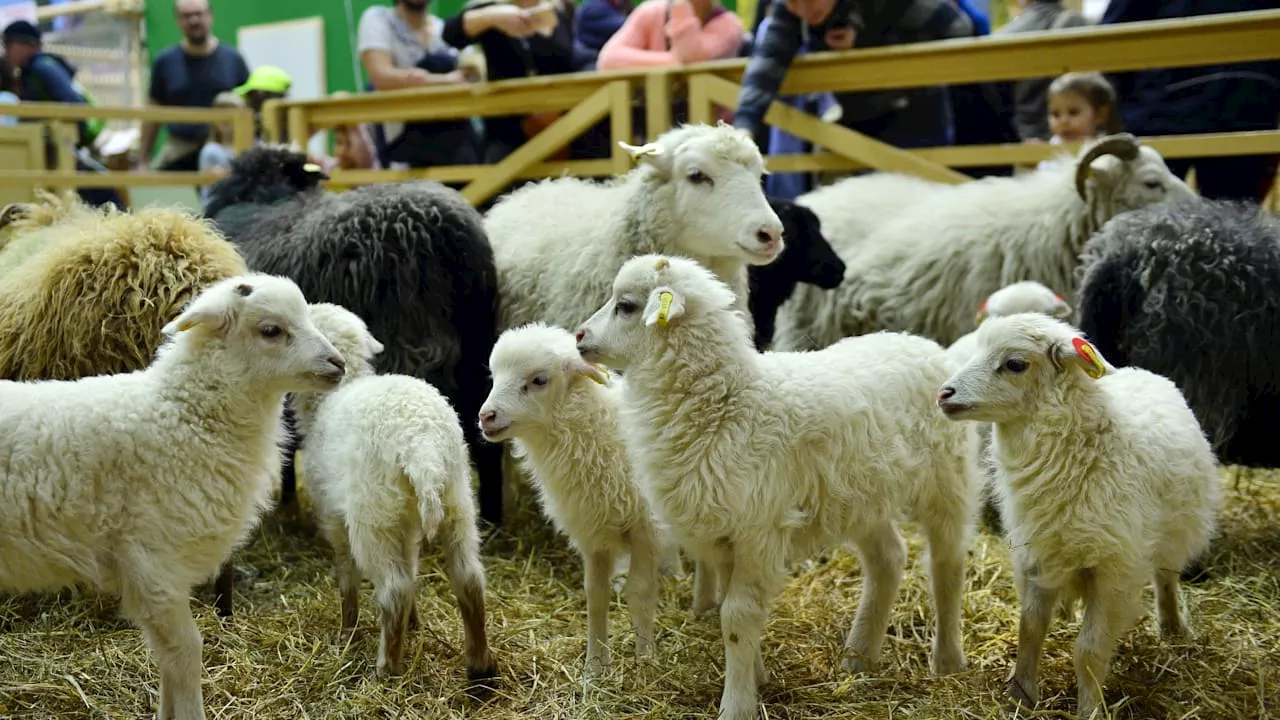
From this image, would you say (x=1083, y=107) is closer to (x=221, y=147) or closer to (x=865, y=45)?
(x=865, y=45)

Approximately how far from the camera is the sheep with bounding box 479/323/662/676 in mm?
3352

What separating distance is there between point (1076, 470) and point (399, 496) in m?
1.82

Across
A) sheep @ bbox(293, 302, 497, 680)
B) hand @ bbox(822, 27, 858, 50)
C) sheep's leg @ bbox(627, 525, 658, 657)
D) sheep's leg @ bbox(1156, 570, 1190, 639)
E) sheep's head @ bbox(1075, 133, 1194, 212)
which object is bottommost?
sheep's leg @ bbox(1156, 570, 1190, 639)

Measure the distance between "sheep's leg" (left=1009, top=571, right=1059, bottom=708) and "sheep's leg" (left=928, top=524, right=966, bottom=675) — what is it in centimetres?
29

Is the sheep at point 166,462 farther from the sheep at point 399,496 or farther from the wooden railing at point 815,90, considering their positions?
the wooden railing at point 815,90

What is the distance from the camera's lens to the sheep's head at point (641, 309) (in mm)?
3139

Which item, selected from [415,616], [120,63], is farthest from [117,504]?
[120,63]

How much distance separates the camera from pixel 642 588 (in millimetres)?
3480

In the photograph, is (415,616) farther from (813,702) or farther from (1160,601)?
(1160,601)

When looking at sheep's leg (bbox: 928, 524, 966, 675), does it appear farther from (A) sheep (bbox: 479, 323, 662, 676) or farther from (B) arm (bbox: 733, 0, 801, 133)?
(B) arm (bbox: 733, 0, 801, 133)

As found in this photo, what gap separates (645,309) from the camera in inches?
123

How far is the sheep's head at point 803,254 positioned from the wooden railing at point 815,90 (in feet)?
4.06

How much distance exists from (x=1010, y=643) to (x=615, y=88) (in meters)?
3.66

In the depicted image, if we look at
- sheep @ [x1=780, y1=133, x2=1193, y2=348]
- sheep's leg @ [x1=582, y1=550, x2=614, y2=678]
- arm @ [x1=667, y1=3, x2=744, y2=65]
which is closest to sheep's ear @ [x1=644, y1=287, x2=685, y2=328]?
Result: sheep's leg @ [x1=582, y1=550, x2=614, y2=678]
